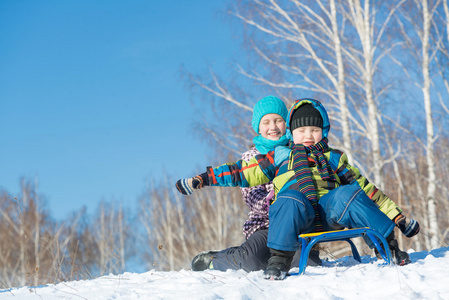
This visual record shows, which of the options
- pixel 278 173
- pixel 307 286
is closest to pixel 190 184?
pixel 278 173

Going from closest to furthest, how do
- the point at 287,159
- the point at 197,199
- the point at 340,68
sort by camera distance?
the point at 287,159 → the point at 340,68 → the point at 197,199

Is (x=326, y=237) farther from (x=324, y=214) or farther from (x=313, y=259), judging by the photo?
(x=313, y=259)

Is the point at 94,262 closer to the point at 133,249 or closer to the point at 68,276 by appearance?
the point at 133,249

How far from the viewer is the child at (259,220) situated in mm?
3590

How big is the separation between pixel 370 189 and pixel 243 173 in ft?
2.78

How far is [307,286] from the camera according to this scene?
96.7 inches

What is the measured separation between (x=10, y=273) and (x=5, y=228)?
7.30 ft

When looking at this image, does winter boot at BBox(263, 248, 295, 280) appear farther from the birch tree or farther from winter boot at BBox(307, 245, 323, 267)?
the birch tree

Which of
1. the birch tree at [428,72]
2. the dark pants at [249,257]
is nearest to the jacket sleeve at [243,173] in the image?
the dark pants at [249,257]

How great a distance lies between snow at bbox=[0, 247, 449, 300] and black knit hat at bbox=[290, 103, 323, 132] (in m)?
0.99

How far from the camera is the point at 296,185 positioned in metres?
3.10

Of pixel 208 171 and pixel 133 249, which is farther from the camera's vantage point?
pixel 133 249

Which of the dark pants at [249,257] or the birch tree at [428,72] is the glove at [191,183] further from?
the birch tree at [428,72]

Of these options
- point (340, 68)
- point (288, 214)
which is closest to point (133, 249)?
point (340, 68)
